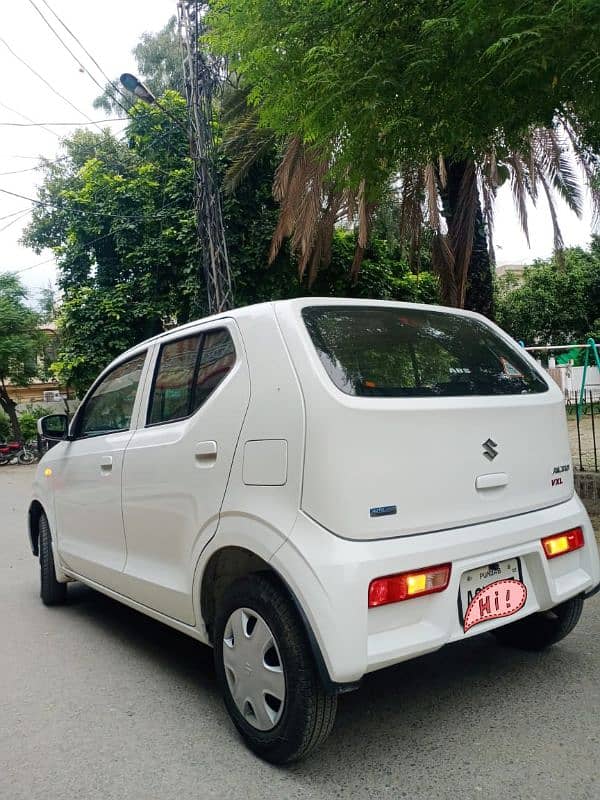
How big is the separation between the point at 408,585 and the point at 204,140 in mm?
11025

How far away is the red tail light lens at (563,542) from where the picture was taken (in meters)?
2.89

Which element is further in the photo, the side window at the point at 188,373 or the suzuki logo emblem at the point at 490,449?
the side window at the point at 188,373

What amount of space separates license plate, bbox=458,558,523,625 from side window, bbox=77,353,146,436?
2094 millimetres

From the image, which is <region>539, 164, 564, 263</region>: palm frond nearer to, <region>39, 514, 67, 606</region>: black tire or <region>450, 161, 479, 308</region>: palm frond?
<region>450, 161, 479, 308</region>: palm frond

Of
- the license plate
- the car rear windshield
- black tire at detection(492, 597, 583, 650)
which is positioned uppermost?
the car rear windshield

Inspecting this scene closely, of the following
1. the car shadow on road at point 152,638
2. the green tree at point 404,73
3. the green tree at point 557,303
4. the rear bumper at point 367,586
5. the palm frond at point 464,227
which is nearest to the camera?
the rear bumper at point 367,586

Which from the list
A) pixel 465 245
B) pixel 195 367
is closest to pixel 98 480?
pixel 195 367

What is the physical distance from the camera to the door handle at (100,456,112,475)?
387 centimetres

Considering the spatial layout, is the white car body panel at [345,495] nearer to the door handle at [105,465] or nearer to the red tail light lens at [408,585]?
the red tail light lens at [408,585]

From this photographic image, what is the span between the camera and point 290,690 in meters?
2.42

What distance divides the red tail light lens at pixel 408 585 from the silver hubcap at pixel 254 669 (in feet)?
1.47

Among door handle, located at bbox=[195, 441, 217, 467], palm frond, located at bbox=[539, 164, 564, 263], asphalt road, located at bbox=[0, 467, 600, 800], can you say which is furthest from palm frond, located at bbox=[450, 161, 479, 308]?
door handle, located at bbox=[195, 441, 217, 467]

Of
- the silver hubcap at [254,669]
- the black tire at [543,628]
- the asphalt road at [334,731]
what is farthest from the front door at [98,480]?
the black tire at [543,628]

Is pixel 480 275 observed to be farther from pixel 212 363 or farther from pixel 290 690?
pixel 290 690
